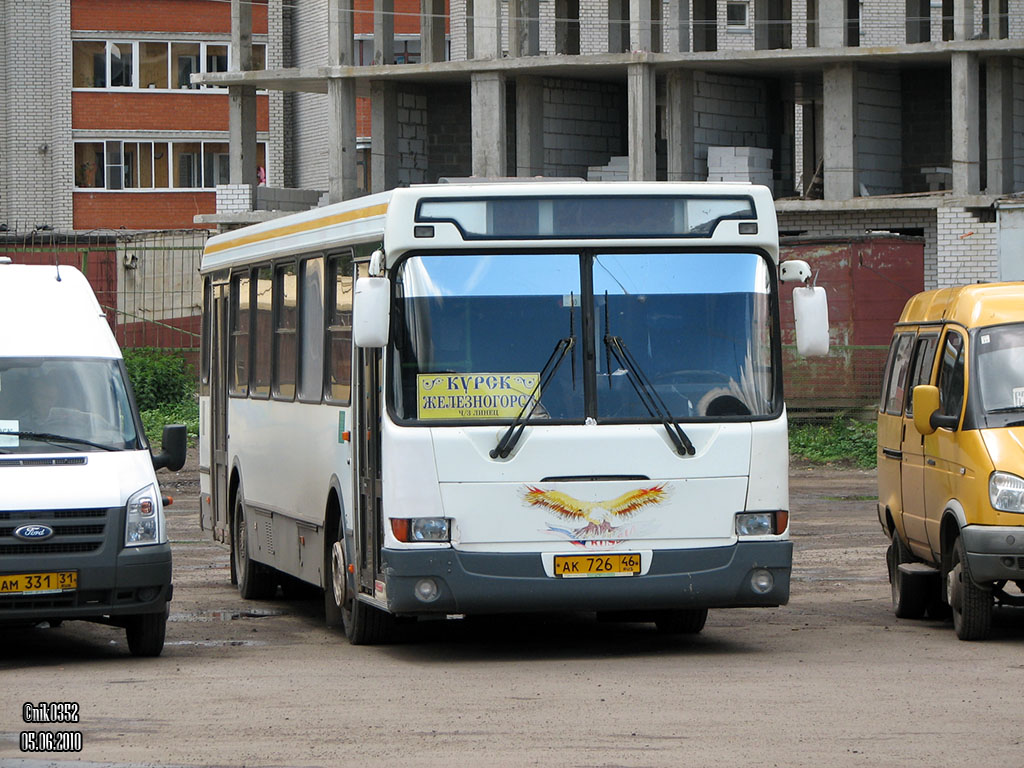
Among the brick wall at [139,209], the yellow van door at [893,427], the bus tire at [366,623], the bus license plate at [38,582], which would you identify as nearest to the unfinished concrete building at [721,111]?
the brick wall at [139,209]

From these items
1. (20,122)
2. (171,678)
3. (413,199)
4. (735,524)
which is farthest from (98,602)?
(20,122)

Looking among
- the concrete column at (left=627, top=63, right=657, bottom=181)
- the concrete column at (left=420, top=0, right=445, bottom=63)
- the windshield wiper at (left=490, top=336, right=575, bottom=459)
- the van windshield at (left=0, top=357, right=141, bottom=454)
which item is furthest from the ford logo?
the concrete column at (left=420, top=0, right=445, bottom=63)

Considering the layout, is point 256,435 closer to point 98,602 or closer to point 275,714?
point 98,602

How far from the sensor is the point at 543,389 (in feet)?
37.3

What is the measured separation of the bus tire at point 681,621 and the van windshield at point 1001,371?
230 cm

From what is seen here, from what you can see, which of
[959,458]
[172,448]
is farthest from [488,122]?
[959,458]

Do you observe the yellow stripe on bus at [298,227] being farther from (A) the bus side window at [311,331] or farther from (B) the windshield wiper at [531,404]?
(B) the windshield wiper at [531,404]

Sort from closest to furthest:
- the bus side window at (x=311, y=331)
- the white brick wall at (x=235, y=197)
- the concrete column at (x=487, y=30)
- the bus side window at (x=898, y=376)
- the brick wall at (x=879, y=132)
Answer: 1. the bus side window at (x=311, y=331)
2. the bus side window at (x=898, y=376)
3. the brick wall at (x=879, y=132)
4. the concrete column at (x=487, y=30)
5. the white brick wall at (x=235, y=197)

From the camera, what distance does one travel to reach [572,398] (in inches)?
449

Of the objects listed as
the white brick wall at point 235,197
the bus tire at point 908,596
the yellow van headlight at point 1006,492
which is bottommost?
the bus tire at point 908,596

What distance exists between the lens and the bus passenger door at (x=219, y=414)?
16.8 meters

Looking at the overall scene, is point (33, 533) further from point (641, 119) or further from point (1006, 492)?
point (641, 119)

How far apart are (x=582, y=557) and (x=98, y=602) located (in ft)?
9.60

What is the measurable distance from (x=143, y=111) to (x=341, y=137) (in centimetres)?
1517
